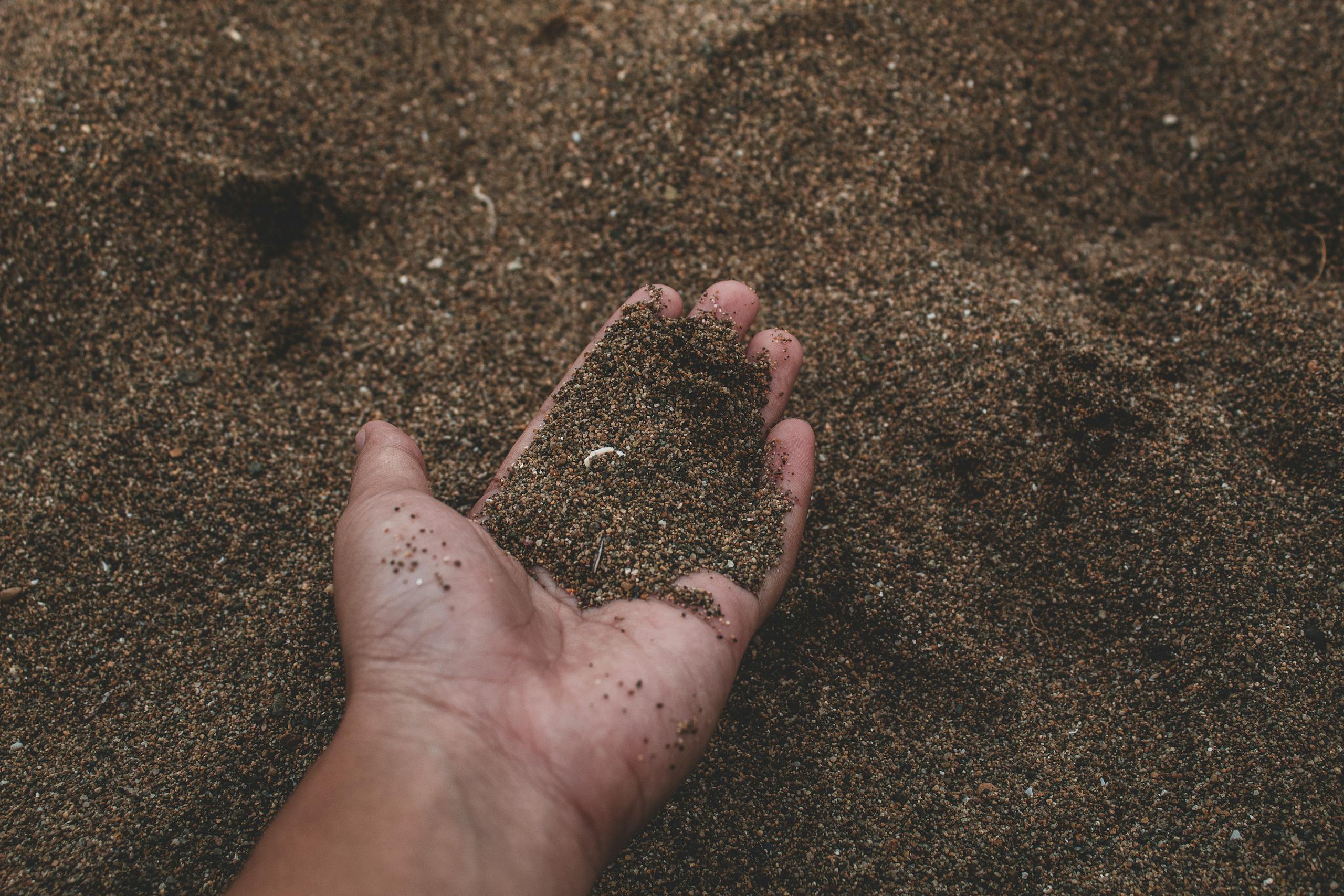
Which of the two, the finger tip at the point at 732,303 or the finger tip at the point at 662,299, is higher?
the finger tip at the point at 662,299

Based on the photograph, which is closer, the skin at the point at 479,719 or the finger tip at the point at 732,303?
the skin at the point at 479,719

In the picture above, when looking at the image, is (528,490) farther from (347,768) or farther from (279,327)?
(279,327)

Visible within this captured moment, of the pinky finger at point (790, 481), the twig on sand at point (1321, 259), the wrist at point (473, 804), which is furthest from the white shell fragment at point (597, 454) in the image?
the twig on sand at point (1321, 259)

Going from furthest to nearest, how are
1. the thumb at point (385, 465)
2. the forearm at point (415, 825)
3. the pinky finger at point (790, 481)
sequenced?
the pinky finger at point (790, 481), the thumb at point (385, 465), the forearm at point (415, 825)

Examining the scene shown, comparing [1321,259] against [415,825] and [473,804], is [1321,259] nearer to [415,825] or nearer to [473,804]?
[473,804]

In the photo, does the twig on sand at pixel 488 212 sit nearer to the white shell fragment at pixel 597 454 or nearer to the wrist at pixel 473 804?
the white shell fragment at pixel 597 454

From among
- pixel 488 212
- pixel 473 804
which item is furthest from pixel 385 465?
pixel 488 212
